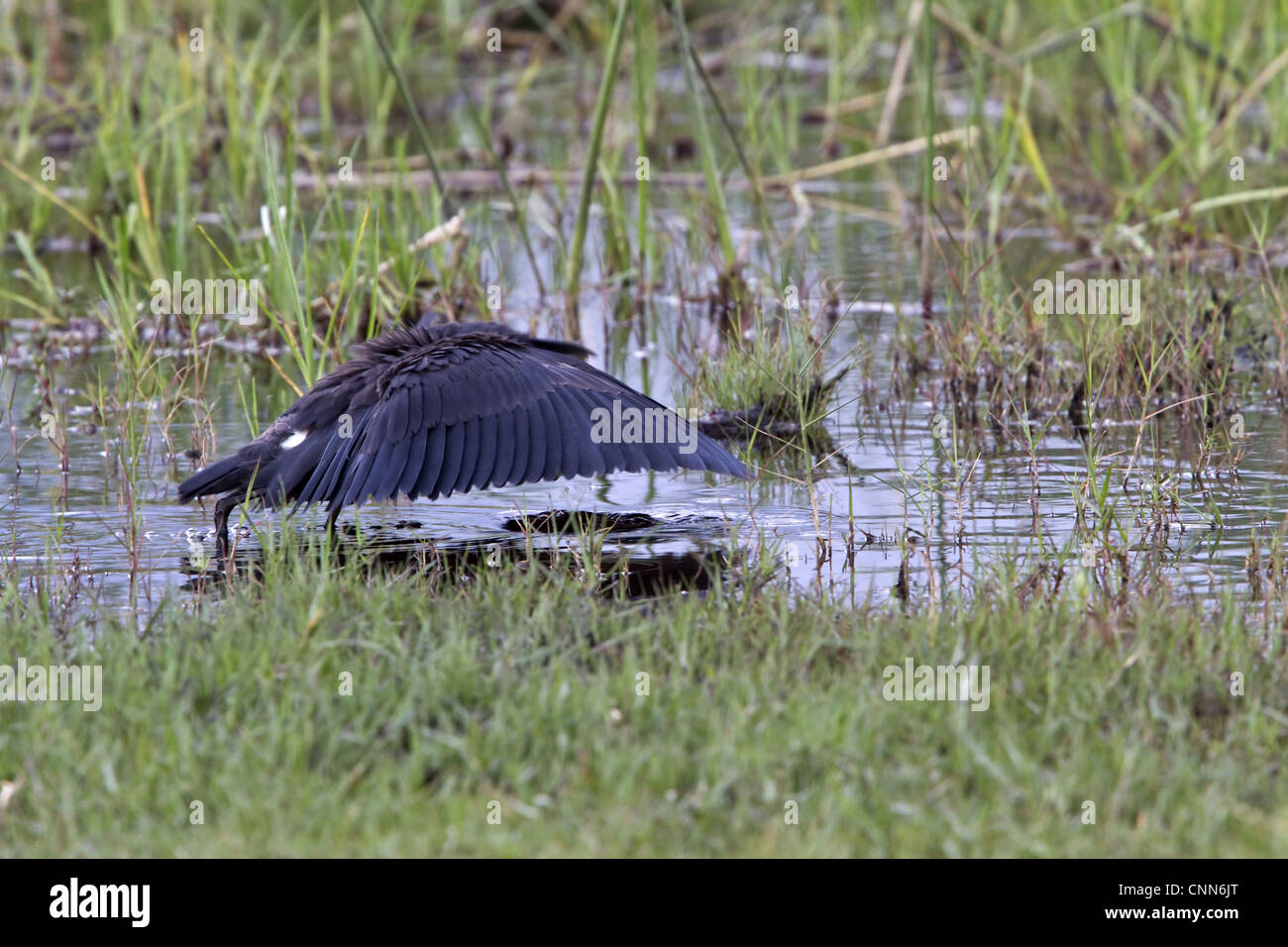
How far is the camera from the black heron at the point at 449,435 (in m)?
4.45

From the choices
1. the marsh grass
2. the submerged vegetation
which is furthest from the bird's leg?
the marsh grass

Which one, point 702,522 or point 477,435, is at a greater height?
point 477,435

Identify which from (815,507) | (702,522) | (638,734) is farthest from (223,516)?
(638,734)

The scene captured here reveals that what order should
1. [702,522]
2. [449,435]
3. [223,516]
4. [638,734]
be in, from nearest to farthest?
[638,734] → [449,435] → [223,516] → [702,522]

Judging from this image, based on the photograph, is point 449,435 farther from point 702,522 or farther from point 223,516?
point 702,522

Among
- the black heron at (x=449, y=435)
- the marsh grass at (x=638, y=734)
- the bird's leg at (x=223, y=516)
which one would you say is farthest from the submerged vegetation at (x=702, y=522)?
the black heron at (x=449, y=435)

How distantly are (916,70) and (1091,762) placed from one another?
892 centimetres

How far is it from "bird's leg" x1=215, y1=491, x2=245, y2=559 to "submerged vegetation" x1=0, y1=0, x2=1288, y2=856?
0.11 meters

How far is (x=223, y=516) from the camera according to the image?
4664 mm

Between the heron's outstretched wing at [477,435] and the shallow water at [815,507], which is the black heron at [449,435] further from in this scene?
the shallow water at [815,507]

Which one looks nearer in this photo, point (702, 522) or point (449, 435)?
point (449, 435)

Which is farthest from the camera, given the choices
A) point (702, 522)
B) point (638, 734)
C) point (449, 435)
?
point (702, 522)

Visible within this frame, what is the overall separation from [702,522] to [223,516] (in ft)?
4.71

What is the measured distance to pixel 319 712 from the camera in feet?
10.8
